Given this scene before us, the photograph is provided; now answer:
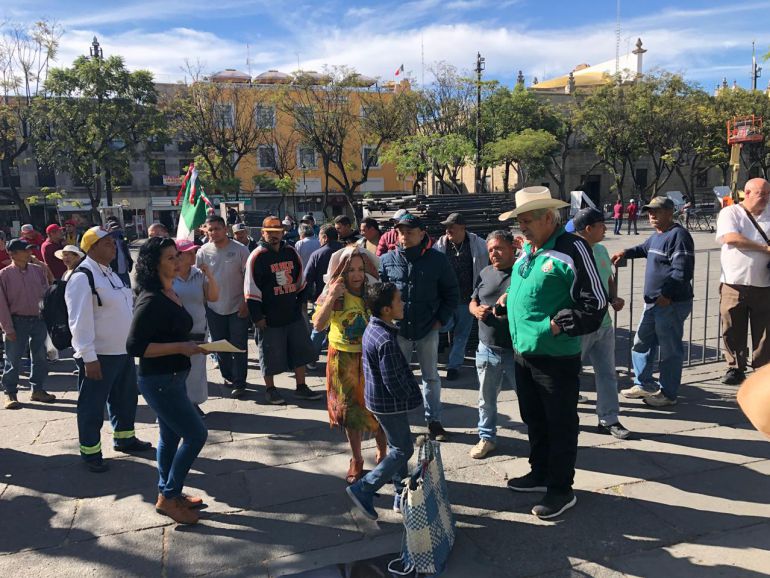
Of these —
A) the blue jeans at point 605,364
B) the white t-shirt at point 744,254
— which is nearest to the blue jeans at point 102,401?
the blue jeans at point 605,364

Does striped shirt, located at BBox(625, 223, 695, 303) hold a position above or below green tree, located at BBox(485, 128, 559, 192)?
below

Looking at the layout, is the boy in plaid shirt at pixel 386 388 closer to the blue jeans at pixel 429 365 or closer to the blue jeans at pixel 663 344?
the blue jeans at pixel 429 365

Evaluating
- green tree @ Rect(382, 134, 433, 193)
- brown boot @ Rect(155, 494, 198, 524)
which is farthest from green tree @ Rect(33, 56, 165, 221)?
brown boot @ Rect(155, 494, 198, 524)

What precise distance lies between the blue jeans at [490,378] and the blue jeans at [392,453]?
1.04m

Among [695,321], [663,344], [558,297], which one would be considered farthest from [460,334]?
[695,321]

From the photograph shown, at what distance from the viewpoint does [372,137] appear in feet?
113

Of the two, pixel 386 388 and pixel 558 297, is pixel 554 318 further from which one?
pixel 386 388

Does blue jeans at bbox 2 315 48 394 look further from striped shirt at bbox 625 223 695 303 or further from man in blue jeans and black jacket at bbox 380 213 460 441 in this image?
striped shirt at bbox 625 223 695 303

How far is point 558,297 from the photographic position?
3.48 metres

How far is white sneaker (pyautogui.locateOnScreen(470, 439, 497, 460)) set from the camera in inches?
174

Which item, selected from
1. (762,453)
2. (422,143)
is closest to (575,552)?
(762,453)

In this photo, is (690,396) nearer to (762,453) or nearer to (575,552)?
(762,453)

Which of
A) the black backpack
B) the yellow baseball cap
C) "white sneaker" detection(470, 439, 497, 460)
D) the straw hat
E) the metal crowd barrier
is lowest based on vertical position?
"white sneaker" detection(470, 439, 497, 460)

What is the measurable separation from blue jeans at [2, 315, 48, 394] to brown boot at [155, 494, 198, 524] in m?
3.50
